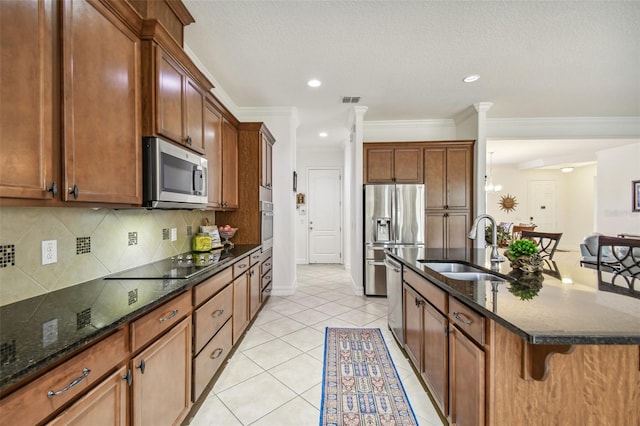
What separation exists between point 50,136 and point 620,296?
2.51 meters

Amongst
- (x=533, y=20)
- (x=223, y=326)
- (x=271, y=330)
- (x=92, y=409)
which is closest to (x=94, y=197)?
(x=92, y=409)

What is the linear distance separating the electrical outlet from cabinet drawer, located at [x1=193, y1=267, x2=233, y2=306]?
676mm

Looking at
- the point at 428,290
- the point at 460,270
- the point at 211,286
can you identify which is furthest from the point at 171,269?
the point at 460,270

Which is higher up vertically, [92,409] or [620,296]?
[620,296]

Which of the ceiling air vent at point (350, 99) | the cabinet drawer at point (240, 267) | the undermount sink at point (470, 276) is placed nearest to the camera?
the undermount sink at point (470, 276)

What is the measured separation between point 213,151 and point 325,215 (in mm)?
4273

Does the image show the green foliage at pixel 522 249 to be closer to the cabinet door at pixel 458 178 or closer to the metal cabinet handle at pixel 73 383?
the metal cabinet handle at pixel 73 383

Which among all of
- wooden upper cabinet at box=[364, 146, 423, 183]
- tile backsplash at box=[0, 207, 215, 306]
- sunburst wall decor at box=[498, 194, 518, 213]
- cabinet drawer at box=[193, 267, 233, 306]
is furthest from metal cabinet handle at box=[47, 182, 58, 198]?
sunburst wall decor at box=[498, 194, 518, 213]

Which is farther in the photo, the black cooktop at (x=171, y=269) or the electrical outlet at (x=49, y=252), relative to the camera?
the black cooktop at (x=171, y=269)

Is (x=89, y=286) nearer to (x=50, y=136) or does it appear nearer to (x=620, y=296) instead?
→ (x=50, y=136)

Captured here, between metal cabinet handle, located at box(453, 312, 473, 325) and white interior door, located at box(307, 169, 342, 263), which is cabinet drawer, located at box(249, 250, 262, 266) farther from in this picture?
white interior door, located at box(307, 169, 342, 263)

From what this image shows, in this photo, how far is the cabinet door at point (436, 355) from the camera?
151cm

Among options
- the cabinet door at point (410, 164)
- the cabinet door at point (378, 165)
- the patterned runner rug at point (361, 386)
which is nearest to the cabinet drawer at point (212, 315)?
the patterned runner rug at point (361, 386)

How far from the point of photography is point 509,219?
9328mm
